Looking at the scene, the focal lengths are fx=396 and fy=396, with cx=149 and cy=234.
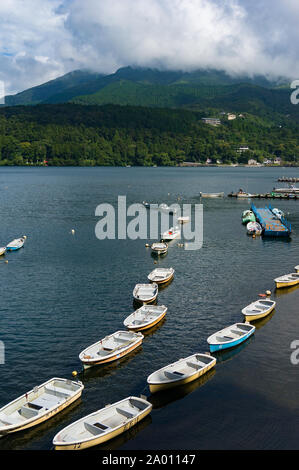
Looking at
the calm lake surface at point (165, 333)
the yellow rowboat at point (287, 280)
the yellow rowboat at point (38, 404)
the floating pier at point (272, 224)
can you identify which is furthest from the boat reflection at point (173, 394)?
the floating pier at point (272, 224)

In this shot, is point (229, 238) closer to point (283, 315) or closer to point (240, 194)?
point (283, 315)

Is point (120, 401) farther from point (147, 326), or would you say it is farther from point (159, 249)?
point (159, 249)

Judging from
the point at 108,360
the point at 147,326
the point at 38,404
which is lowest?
the point at 38,404

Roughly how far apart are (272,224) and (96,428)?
89491 millimetres

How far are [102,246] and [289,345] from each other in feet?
173

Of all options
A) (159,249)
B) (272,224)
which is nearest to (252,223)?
(272,224)

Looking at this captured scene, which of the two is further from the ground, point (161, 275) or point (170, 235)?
point (170, 235)

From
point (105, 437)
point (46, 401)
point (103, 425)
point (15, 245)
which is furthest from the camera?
point (15, 245)

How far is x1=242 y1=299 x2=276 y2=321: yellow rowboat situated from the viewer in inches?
1984

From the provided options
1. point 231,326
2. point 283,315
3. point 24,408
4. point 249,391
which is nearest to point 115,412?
point 24,408

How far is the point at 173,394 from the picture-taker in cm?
3650

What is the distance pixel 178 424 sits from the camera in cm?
3250

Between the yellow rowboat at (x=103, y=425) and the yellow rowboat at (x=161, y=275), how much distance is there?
1216 inches

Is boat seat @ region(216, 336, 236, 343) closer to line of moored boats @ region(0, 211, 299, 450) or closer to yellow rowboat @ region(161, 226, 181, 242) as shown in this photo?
line of moored boats @ region(0, 211, 299, 450)
